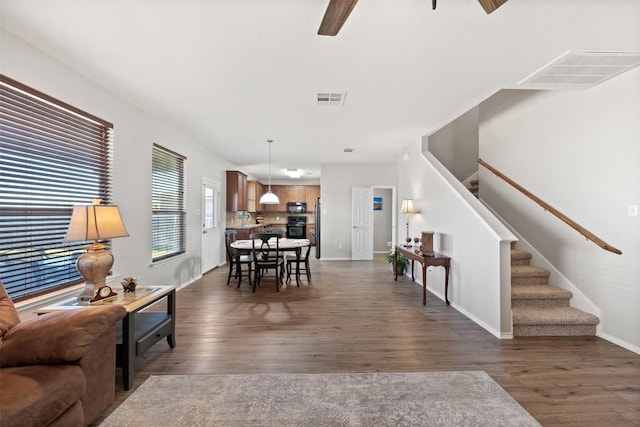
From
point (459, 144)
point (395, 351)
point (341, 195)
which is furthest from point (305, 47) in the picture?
point (341, 195)

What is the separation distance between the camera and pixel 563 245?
329 centimetres

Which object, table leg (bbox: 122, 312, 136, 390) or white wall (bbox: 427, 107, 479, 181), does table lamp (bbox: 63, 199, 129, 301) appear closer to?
table leg (bbox: 122, 312, 136, 390)

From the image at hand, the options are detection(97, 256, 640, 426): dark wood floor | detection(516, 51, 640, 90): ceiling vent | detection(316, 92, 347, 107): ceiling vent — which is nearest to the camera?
detection(97, 256, 640, 426): dark wood floor

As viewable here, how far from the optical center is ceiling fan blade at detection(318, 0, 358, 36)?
138 centimetres

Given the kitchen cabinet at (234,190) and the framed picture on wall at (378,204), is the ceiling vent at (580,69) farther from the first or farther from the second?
the framed picture on wall at (378,204)

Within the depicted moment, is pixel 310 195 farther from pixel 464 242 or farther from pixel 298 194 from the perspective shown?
pixel 464 242

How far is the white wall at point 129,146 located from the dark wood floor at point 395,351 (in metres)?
0.86

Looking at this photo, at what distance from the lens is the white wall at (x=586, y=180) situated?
2.59m

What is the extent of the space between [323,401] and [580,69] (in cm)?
341

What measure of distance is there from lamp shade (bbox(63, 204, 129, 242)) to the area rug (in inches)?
44.1

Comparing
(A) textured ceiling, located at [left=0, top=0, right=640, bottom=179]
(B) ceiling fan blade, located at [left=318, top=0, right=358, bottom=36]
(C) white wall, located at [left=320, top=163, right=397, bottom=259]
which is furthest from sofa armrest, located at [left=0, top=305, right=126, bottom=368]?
(C) white wall, located at [left=320, top=163, right=397, bottom=259]

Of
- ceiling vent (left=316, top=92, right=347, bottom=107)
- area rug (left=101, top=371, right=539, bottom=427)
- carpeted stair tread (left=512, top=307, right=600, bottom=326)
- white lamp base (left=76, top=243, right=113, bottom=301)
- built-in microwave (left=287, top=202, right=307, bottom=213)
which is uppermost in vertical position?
ceiling vent (left=316, top=92, right=347, bottom=107)

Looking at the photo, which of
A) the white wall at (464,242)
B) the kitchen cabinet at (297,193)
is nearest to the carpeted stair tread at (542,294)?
the white wall at (464,242)

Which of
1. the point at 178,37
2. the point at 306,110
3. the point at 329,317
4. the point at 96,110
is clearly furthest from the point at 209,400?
the point at 306,110
